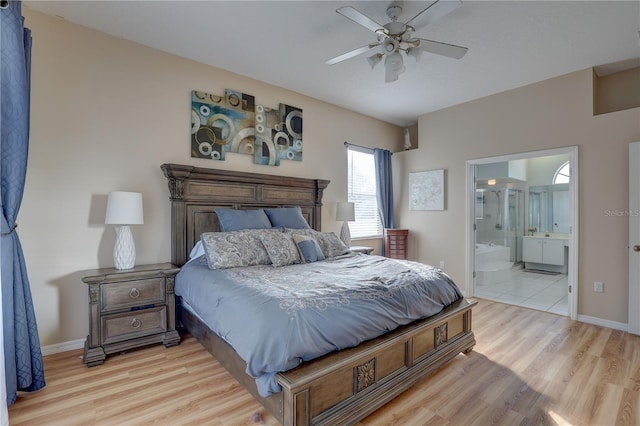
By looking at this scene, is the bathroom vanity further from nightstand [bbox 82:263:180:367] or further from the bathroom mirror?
nightstand [bbox 82:263:180:367]

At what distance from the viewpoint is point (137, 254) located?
9.98 feet

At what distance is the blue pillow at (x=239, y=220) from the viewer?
3250mm

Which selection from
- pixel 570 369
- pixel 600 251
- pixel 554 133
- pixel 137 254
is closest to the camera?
pixel 570 369

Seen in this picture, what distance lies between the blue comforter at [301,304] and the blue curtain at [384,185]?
2.51m

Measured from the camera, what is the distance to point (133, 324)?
8.68 ft

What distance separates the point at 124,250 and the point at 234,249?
97 cm

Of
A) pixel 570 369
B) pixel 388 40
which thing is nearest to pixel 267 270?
pixel 388 40

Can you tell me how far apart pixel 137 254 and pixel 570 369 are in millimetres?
3960

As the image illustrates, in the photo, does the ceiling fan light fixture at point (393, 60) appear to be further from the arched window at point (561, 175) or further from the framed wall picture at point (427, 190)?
the arched window at point (561, 175)

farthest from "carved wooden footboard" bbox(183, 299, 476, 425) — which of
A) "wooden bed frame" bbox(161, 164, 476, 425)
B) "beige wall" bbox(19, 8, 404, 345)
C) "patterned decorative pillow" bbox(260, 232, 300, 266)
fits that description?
"beige wall" bbox(19, 8, 404, 345)

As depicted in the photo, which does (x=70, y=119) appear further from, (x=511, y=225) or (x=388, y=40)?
(x=511, y=225)

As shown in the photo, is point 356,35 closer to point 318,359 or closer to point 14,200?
point 318,359

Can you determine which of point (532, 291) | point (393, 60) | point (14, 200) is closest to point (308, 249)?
point (393, 60)

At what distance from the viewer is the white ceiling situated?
8.25 ft
